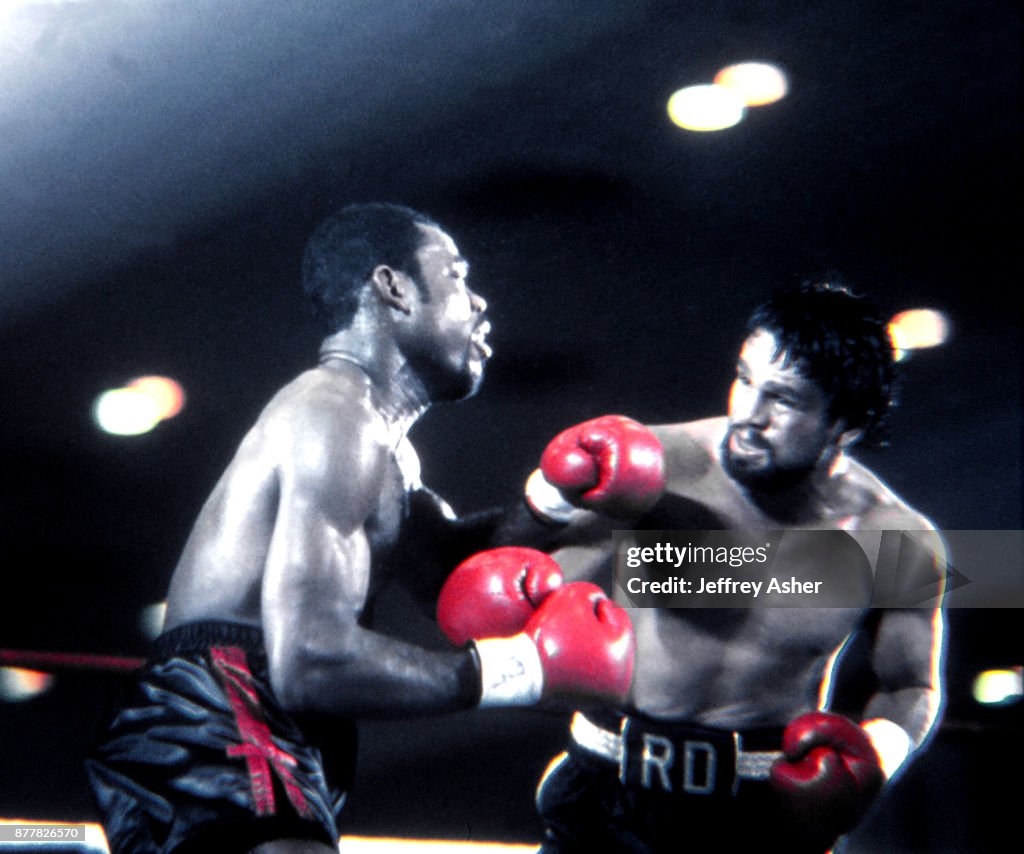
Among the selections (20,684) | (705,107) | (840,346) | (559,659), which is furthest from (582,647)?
(705,107)

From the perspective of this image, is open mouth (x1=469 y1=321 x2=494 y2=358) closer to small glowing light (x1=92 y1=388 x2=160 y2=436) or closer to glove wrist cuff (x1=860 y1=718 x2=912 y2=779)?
small glowing light (x1=92 y1=388 x2=160 y2=436)

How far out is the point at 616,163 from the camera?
2.03 m

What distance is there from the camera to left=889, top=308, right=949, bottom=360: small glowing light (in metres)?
2.24

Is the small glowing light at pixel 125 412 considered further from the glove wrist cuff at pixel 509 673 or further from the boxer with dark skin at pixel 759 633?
the glove wrist cuff at pixel 509 673

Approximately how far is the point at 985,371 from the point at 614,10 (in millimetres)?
1137

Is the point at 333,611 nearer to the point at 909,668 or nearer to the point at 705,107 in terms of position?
the point at 909,668

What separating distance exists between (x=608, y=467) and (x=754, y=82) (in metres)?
1.05

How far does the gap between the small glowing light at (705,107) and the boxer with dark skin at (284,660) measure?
1.02 metres

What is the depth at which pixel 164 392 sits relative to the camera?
1879 millimetres

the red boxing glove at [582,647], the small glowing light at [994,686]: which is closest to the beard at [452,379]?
the red boxing glove at [582,647]

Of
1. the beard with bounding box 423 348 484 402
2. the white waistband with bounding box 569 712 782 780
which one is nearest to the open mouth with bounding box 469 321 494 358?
the beard with bounding box 423 348 484 402

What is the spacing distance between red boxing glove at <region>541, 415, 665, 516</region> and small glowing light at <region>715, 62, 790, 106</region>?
92cm

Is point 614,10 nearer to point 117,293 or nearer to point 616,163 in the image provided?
point 616,163

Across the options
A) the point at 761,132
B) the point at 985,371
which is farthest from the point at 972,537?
the point at 761,132
